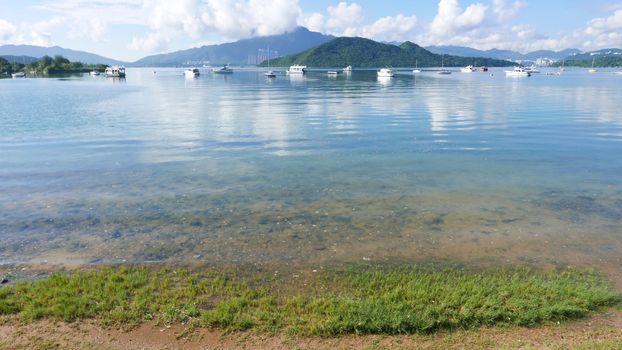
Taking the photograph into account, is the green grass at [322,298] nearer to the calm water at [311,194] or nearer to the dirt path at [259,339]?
the dirt path at [259,339]

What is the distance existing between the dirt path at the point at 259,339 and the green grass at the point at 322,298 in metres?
0.28

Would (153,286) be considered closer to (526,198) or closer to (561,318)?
(561,318)

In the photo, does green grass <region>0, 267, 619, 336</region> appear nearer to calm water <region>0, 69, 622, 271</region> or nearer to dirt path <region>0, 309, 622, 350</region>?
dirt path <region>0, 309, 622, 350</region>

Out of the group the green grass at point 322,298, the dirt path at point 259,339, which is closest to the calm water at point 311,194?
the green grass at point 322,298

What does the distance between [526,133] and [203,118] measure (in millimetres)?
32373

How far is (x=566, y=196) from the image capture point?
2048cm

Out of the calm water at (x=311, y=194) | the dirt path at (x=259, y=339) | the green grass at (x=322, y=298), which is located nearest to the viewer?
the dirt path at (x=259, y=339)

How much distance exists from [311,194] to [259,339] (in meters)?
11.7

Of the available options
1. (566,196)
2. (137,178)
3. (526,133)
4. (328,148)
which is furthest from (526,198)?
(526,133)

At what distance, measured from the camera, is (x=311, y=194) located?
20422mm

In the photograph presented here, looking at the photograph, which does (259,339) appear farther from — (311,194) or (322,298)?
(311,194)

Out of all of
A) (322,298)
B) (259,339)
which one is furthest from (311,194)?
(259,339)

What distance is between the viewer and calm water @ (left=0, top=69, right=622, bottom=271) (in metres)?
14.5

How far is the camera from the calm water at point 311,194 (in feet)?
47.4
